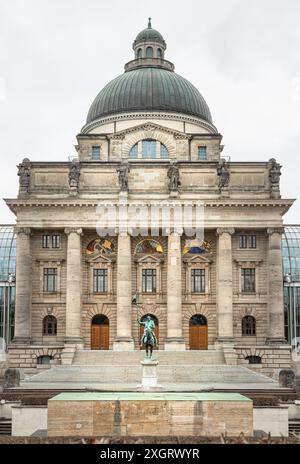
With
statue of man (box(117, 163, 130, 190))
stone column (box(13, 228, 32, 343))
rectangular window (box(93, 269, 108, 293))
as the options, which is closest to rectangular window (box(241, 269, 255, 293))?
rectangular window (box(93, 269, 108, 293))

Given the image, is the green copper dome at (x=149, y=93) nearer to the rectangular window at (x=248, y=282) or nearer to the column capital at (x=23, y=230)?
the column capital at (x=23, y=230)

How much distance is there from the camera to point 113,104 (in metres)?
67.6

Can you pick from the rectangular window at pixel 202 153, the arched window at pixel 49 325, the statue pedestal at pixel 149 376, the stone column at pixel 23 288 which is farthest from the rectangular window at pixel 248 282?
the statue pedestal at pixel 149 376

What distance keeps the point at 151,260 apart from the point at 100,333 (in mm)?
7632

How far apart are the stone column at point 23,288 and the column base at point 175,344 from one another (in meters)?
11.5

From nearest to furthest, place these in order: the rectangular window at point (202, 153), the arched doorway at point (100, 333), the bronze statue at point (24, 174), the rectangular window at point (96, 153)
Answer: the bronze statue at point (24, 174) → the arched doorway at point (100, 333) → the rectangular window at point (202, 153) → the rectangular window at point (96, 153)

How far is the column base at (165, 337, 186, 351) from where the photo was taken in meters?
54.6

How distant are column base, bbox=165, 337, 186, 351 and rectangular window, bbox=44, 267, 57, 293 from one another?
1080 cm

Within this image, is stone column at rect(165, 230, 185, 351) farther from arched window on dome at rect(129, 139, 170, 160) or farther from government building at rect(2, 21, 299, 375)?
arched window on dome at rect(129, 139, 170, 160)

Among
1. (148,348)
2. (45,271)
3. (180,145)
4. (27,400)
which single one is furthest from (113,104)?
(27,400)

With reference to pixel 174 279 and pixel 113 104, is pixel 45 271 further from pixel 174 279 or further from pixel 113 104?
pixel 113 104

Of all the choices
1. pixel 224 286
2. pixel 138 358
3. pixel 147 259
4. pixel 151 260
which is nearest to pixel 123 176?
pixel 147 259

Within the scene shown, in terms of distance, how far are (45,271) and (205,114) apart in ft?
80.2

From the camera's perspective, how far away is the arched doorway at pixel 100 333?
57.2 metres
